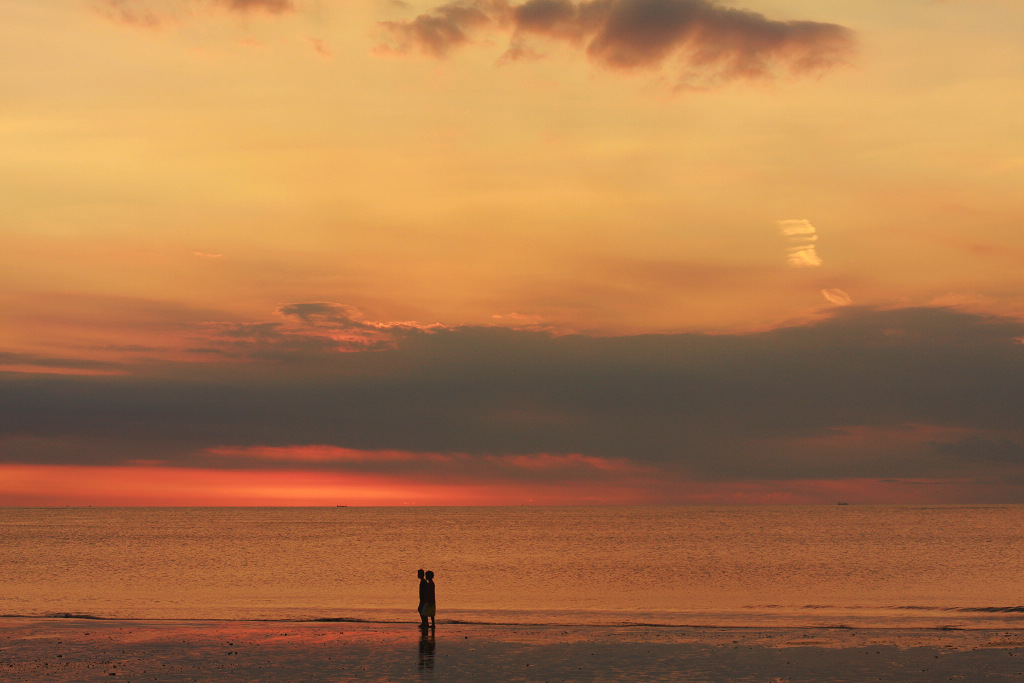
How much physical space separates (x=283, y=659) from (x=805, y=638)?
60.9 feet

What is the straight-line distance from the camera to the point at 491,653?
98.2 ft

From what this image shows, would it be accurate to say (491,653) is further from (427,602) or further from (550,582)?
(550,582)

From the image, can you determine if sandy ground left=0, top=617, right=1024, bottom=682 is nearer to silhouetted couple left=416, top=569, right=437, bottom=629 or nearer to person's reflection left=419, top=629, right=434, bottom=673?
person's reflection left=419, top=629, right=434, bottom=673

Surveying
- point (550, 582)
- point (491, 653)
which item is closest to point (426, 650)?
Result: point (491, 653)

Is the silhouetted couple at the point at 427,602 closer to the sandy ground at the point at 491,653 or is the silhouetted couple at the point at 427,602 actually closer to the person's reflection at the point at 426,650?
the person's reflection at the point at 426,650

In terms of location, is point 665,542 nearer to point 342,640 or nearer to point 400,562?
point 400,562

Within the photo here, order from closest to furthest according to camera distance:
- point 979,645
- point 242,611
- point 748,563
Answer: point 979,645 → point 242,611 → point 748,563

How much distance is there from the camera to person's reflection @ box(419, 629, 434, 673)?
27.5 m

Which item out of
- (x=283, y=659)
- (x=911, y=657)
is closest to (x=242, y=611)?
(x=283, y=659)

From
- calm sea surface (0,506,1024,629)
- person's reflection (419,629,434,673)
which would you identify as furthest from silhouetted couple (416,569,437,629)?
calm sea surface (0,506,1024,629)

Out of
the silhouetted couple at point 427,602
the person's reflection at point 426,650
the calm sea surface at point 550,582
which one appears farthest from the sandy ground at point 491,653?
the calm sea surface at point 550,582

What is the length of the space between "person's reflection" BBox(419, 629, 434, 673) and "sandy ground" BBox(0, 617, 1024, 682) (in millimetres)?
62

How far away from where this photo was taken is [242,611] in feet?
163

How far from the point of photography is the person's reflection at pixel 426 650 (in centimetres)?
2751
